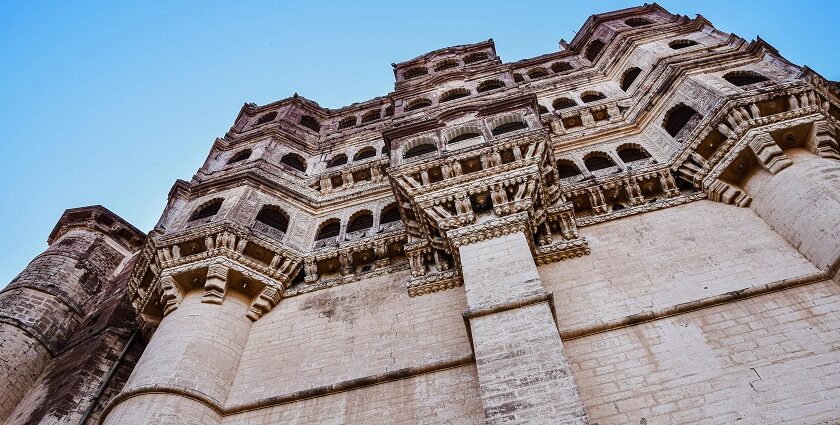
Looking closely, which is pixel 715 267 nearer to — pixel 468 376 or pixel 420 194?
pixel 468 376

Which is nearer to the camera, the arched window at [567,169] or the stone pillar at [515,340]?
the stone pillar at [515,340]

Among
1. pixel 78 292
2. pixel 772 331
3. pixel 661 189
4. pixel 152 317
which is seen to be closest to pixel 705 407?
pixel 772 331

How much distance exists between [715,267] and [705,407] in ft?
10.2

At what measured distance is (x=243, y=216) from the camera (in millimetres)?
13406

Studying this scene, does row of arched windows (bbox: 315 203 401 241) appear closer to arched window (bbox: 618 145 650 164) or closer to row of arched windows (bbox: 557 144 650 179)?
row of arched windows (bbox: 557 144 650 179)

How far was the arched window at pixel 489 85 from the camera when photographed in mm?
20619

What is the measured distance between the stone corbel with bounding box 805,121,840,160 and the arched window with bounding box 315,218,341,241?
1017cm

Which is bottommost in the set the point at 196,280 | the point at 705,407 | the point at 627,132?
the point at 705,407

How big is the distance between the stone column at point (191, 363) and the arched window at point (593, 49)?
15616 mm

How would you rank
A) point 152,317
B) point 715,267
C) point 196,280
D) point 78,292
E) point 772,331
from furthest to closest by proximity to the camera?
point 78,292 → point 152,317 → point 196,280 → point 715,267 → point 772,331

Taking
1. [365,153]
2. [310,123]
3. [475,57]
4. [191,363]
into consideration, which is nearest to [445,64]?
[475,57]

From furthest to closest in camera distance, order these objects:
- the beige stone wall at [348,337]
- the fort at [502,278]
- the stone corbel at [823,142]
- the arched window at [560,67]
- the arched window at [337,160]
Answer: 1. the arched window at [560,67]
2. the arched window at [337,160]
3. the stone corbel at [823,142]
4. the beige stone wall at [348,337]
5. the fort at [502,278]

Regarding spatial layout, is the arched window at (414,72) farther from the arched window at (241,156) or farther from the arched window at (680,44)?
the arched window at (680,44)

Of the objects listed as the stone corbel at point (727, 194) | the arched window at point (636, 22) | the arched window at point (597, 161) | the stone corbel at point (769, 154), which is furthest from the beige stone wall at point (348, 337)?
the arched window at point (636, 22)
